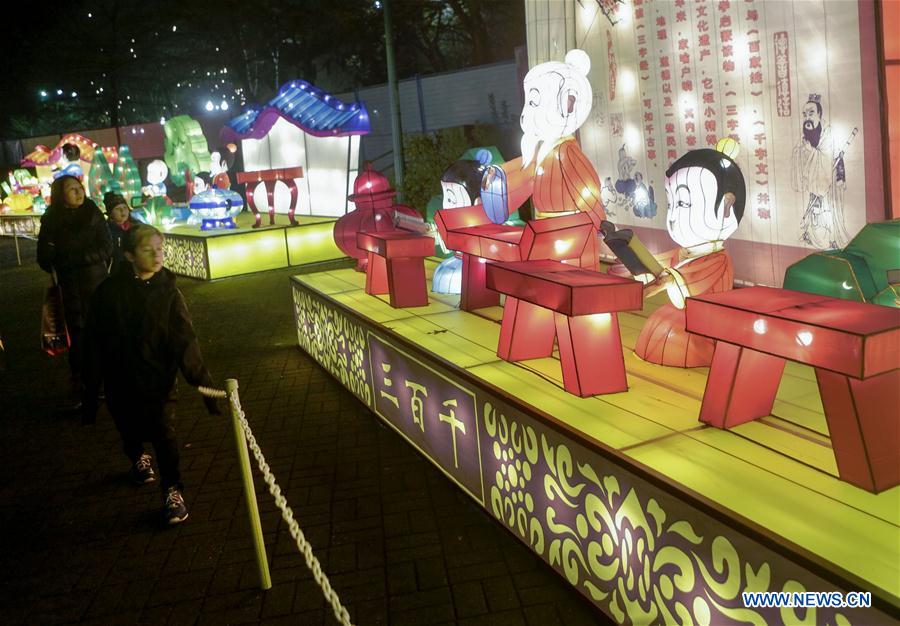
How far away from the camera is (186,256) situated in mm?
13172

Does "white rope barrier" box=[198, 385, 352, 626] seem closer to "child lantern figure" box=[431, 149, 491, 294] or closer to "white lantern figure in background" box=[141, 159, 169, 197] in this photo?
"child lantern figure" box=[431, 149, 491, 294]

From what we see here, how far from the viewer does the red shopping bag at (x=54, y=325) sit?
5934 millimetres

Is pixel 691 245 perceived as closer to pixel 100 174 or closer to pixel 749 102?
pixel 749 102

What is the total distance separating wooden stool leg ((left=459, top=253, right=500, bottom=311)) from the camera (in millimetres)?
5463

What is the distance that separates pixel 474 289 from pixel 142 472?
2.58 meters

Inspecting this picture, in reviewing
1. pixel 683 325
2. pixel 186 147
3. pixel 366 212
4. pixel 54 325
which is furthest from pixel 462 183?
pixel 186 147

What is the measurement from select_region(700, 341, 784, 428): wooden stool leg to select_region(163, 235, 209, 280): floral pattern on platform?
420 inches

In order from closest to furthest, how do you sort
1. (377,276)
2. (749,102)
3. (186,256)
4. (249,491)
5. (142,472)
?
1. (249,491)
2. (142,472)
3. (749,102)
4. (377,276)
5. (186,256)

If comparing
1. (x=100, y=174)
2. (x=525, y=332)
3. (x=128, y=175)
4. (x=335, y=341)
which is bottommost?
(x=335, y=341)

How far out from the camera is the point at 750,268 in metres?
5.69

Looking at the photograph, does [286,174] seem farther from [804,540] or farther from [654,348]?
[804,540]

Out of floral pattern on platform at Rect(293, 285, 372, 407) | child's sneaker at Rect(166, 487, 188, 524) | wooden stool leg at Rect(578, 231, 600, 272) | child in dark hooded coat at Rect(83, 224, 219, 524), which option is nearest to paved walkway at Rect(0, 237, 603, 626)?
child's sneaker at Rect(166, 487, 188, 524)

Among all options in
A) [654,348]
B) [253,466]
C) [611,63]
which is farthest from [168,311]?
[611,63]

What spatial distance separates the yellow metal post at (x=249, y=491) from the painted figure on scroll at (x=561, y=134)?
90.5 inches
